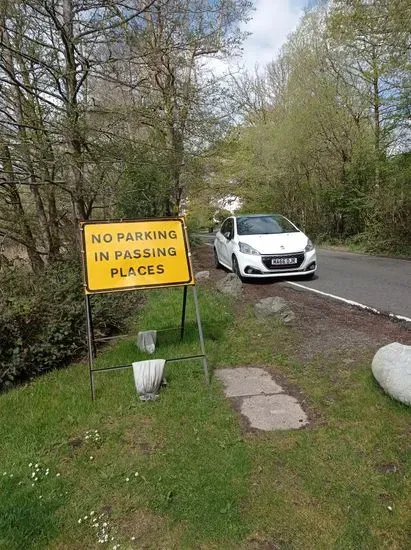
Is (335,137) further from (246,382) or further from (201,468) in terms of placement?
(201,468)

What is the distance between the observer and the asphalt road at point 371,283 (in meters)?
6.50

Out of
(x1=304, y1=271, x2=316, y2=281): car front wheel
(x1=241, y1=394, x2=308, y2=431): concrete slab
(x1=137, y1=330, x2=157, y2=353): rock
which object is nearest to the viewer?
(x1=241, y1=394, x2=308, y2=431): concrete slab

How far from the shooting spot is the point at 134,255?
155 inches

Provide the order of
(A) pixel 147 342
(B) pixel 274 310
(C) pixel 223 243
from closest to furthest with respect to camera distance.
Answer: (A) pixel 147 342 → (B) pixel 274 310 → (C) pixel 223 243

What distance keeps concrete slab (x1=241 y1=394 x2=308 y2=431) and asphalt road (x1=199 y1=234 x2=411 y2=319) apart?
3128 millimetres

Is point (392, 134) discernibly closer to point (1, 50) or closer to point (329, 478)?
point (1, 50)

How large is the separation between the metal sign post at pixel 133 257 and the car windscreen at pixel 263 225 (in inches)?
210

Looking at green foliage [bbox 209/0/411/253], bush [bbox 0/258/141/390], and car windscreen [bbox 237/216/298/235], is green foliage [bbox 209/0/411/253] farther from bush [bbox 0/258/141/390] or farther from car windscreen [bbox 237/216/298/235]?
bush [bbox 0/258/141/390]

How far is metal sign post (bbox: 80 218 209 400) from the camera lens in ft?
12.5

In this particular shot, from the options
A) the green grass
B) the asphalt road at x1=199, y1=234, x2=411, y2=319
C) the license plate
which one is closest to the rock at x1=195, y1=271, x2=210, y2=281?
the license plate

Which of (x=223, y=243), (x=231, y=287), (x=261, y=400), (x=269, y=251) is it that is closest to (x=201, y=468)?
(x=261, y=400)

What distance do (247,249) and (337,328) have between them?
381cm

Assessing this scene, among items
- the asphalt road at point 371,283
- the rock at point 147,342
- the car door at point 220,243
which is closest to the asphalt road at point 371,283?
the asphalt road at point 371,283

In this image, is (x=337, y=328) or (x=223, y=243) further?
(x=223, y=243)
